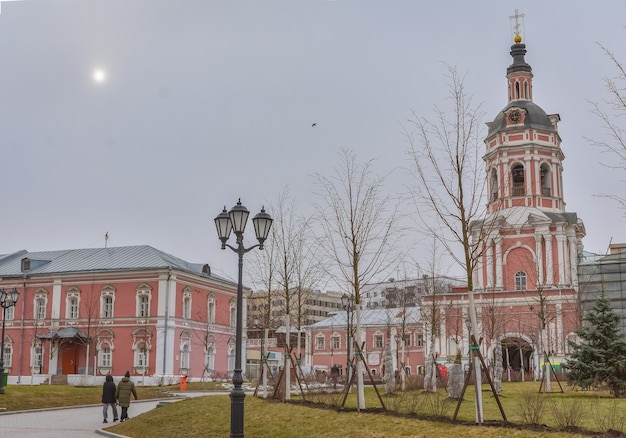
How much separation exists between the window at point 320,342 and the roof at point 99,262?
70.5ft

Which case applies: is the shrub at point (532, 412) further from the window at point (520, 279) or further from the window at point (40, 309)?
the window at point (40, 309)

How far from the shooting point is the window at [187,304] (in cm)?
4584

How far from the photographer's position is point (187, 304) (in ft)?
152

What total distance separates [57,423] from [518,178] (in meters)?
38.8

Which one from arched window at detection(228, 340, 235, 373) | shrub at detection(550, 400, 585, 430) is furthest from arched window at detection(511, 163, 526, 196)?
shrub at detection(550, 400, 585, 430)

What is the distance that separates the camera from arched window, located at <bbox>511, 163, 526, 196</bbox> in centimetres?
5097

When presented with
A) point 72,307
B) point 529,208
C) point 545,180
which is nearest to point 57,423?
point 72,307

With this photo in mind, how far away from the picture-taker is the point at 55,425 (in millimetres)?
19234

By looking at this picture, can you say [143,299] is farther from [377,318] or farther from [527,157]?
[377,318]

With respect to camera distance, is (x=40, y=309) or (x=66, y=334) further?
(x=40, y=309)

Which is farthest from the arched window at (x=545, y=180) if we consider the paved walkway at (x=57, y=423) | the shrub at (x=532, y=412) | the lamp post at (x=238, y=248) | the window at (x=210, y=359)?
the lamp post at (x=238, y=248)

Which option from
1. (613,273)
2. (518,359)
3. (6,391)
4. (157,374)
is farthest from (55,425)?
(518,359)

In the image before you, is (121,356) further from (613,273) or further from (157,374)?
(613,273)

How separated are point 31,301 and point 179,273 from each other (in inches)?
407
